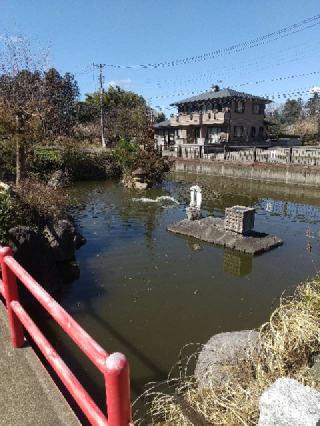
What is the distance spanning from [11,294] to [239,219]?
30.5 ft

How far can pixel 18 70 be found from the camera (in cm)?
2189

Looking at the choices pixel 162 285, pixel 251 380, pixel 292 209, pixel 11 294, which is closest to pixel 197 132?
pixel 292 209

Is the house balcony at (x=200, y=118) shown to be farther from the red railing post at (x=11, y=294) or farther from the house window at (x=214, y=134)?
the red railing post at (x=11, y=294)

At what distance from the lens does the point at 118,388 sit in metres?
1.78

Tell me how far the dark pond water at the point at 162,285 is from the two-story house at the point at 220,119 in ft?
89.4

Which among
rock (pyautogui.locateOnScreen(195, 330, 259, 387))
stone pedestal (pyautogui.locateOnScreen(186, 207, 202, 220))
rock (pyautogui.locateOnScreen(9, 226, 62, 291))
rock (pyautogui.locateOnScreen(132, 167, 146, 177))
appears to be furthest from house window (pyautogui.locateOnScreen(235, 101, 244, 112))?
rock (pyautogui.locateOnScreen(195, 330, 259, 387))

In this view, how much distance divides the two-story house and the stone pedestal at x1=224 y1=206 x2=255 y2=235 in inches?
1124

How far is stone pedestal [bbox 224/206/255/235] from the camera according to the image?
11634 millimetres

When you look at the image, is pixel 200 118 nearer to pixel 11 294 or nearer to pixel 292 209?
pixel 292 209

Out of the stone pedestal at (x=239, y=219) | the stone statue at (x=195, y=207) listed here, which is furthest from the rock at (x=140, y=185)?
the stone pedestal at (x=239, y=219)

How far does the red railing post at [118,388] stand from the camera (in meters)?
1.74

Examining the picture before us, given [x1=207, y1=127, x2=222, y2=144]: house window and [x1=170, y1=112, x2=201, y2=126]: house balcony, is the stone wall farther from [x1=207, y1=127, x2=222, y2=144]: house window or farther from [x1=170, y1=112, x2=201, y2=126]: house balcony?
[x1=170, y1=112, x2=201, y2=126]: house balcony

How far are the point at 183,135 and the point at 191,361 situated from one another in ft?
141

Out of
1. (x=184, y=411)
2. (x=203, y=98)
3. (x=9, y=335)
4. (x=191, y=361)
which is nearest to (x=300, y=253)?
(x=191, y=361)
